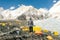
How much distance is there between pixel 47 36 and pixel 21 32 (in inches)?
35.8

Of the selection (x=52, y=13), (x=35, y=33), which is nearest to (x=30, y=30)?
(x=35, y=33)

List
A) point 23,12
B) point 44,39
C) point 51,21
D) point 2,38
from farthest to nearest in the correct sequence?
point 23,12, point 51,21, point 44,39, point 2,38

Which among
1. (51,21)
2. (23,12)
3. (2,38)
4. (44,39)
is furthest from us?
(23,12)

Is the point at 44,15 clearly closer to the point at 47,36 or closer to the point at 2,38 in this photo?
the point at 47,36

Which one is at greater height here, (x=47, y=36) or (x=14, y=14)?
(x=14, y=14)

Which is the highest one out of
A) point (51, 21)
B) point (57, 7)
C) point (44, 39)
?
point (57, 7)

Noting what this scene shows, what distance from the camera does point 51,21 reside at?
11.8 metres

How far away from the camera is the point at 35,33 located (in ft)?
24.2

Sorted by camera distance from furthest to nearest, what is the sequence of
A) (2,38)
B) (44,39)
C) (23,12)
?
(23,12)
(44,39)
(2,38)

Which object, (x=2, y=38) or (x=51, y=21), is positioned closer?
(x=2, y=38)

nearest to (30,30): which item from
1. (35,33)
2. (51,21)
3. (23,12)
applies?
(35,33)

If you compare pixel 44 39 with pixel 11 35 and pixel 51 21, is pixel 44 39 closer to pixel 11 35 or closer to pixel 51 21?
pixel 11 35

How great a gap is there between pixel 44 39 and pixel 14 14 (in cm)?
830

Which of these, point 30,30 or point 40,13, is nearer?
point 30,30
